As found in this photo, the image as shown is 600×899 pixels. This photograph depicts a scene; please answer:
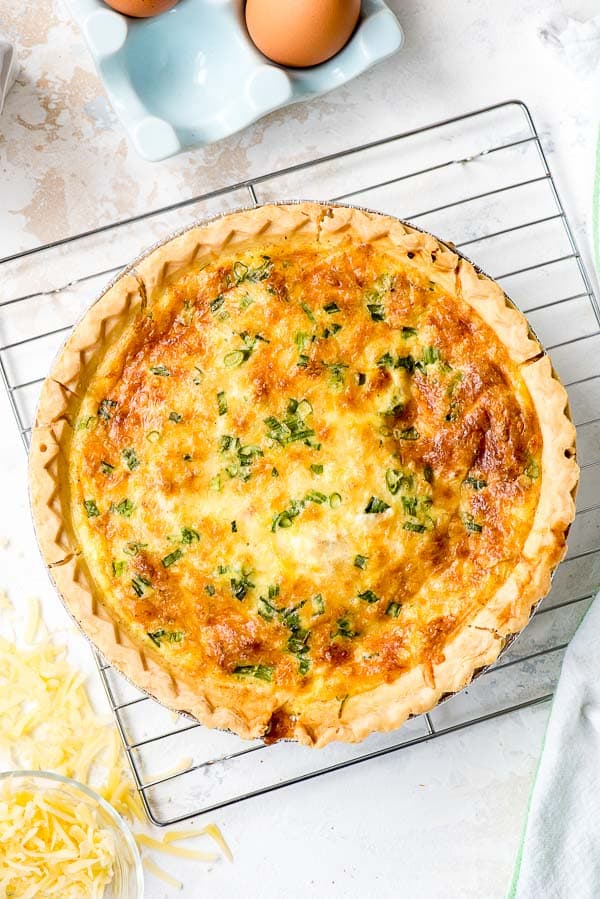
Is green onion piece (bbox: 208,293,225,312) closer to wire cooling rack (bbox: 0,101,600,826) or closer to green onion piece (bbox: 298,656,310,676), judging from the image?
wire cooling rack (bbox: 0,101,600,826)

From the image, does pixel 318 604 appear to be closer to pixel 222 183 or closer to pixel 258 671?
pixel 258 671

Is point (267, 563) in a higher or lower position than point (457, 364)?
lower

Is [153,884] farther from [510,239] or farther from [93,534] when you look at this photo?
[510,239]

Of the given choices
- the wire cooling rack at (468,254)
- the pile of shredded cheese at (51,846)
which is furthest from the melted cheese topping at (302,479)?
the pile of shredded cheese at (51,846)

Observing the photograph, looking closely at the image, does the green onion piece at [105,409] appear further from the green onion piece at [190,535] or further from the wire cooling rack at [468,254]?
the wire cooling rack at [468,254]

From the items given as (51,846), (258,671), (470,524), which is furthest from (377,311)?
(51,846)

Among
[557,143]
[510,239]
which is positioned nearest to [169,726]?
[510,239]
